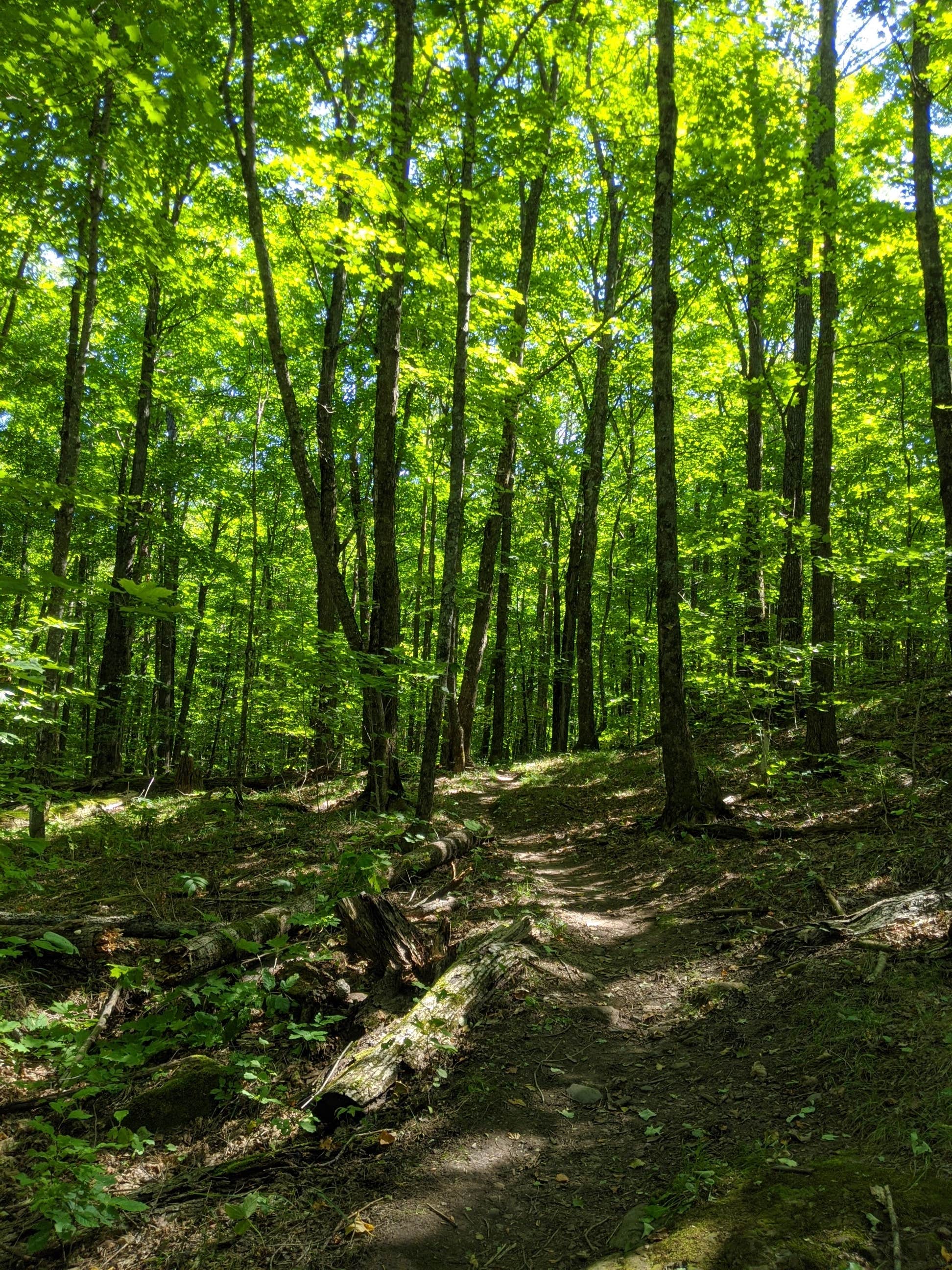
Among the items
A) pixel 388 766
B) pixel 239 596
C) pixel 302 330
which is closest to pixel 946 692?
pixel 388 766

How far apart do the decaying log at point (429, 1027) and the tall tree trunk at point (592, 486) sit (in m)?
10.8

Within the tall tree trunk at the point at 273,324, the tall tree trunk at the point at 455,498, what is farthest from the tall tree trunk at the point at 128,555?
the tall tree trunk at the point at 455,498

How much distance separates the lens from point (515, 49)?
28.4ft

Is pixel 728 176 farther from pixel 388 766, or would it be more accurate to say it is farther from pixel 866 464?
pixel 866 464

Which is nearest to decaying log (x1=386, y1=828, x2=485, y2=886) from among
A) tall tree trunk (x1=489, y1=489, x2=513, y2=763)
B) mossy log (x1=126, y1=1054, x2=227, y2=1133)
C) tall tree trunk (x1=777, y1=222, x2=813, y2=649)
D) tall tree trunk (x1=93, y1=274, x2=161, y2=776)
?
mossy log (x1=126, y1=1054, x2=227, y2=1133)

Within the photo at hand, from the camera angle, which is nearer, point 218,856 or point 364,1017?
point 364,1017

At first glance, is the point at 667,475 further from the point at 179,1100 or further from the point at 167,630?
the point at 167,630

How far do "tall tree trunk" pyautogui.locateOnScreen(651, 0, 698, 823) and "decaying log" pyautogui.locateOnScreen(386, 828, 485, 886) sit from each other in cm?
271

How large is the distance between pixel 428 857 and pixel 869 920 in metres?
4.24

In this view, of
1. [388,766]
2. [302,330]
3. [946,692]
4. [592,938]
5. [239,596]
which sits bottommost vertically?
[592,938]

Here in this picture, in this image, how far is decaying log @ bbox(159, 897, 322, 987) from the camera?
449 centimetres

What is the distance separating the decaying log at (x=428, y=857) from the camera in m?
6.74

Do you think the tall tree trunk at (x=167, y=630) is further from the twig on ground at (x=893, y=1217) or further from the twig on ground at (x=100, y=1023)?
the twig on ground at (x=893, y=1217)

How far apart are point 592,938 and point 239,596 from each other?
16917 millimetres
